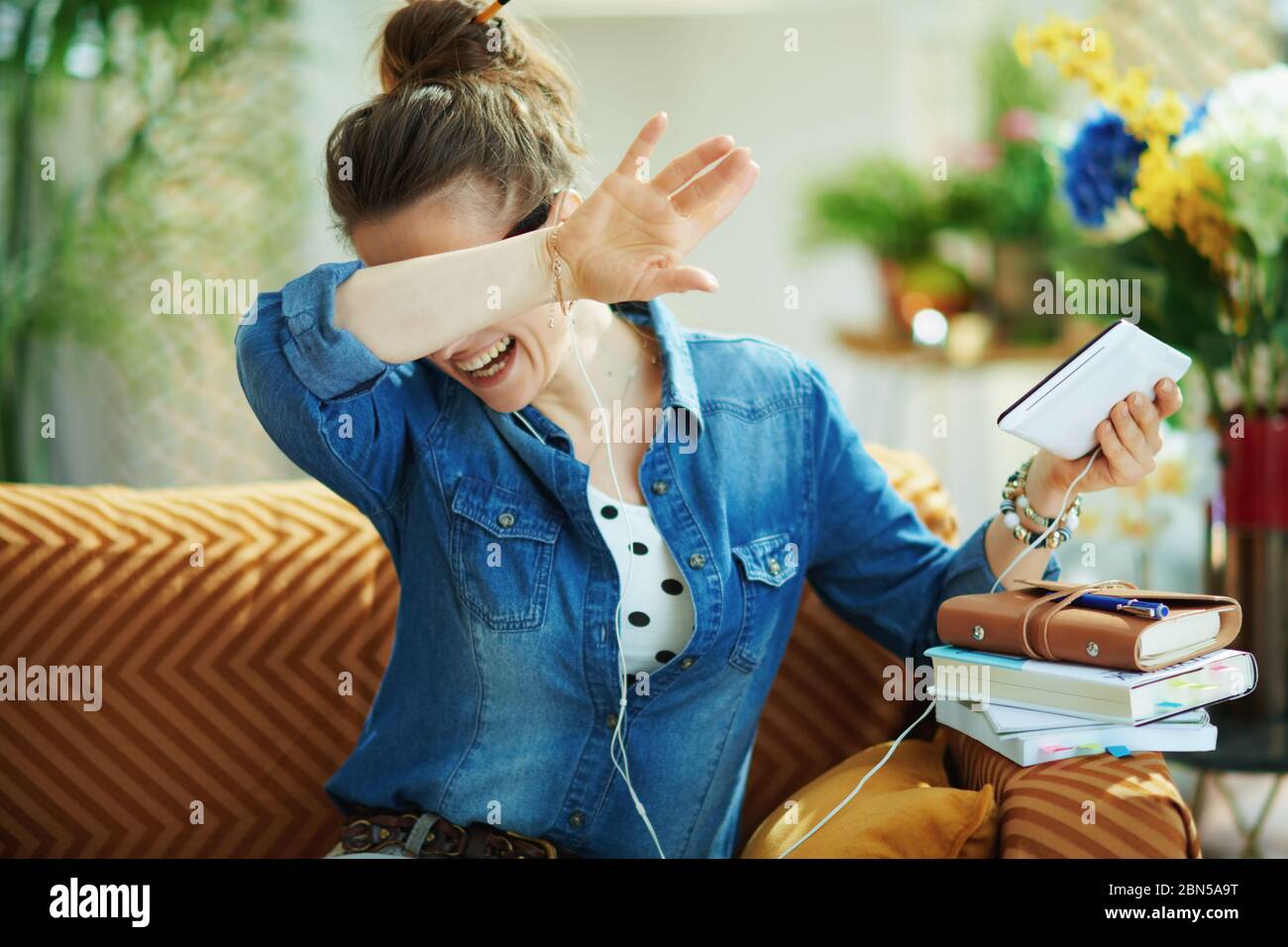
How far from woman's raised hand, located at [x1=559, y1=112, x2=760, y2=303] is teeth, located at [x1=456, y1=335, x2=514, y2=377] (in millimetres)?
125

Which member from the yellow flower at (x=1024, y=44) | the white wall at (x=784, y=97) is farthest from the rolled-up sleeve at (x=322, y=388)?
the white wall at (x=784, y=97)

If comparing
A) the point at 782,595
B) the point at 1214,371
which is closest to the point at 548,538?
the point at 782,595

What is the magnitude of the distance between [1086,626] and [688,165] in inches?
19.0

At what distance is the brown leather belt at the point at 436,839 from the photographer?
1.05 metres

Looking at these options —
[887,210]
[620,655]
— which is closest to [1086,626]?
[620,655]

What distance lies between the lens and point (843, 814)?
1062 millimetres

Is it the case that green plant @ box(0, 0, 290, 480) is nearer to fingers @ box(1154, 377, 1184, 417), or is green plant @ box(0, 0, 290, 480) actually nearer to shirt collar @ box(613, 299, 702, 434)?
shirt collar @ box(613, 299, 702, 434)

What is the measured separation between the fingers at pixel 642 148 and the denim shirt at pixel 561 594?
0.87 feet

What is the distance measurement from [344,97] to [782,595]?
2456 millimetres

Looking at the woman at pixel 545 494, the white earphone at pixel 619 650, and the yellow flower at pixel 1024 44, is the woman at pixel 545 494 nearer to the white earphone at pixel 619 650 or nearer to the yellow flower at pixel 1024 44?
the white earphone at pixel 619 650

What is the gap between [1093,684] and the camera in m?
0.94

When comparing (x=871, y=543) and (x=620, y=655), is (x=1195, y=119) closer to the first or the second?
(x=871, y=543)

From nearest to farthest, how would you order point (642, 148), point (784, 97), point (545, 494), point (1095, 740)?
point (642, 148) < point (1095, 740) < point (545, 494) < point (784, 97)

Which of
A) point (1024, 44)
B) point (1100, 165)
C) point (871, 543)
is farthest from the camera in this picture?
point (1100, 165)
